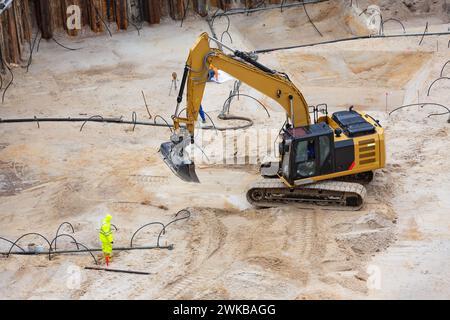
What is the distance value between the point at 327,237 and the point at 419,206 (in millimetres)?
2402

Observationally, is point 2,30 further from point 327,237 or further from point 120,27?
point 327,237

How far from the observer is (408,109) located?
2314 centimetres

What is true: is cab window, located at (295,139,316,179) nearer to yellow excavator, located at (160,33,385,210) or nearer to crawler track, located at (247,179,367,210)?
yellow excavator, located at (160,33,385,210)

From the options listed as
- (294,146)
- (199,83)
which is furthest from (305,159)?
(199,83)

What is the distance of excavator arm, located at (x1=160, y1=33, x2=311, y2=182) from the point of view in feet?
56.7

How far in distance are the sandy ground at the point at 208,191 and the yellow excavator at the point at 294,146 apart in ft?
1.32

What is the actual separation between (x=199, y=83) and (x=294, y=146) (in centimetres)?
236

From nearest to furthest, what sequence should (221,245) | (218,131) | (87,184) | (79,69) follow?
(221,245)
(87,184)
(218,131)
(79,69)

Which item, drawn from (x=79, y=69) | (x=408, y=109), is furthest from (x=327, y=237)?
(x=79, y=69)

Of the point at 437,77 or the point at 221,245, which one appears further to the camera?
the point at 437,77

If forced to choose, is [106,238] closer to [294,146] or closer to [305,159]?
[294,146]

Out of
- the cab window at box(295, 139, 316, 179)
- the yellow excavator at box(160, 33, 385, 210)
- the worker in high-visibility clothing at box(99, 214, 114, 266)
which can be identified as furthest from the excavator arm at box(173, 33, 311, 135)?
the worker in high-visibility clothing at box(99, 214, 114, 266)

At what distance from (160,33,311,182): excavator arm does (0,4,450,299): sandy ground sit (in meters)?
1.27

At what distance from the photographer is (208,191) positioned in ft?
62.6
